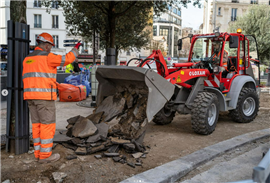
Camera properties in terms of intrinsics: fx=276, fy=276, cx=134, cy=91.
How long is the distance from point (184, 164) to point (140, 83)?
73.3 inches

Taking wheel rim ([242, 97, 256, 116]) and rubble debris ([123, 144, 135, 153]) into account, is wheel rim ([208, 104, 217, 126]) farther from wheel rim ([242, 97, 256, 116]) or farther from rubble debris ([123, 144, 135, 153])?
rubble debris ([123, 144, 135, 153])

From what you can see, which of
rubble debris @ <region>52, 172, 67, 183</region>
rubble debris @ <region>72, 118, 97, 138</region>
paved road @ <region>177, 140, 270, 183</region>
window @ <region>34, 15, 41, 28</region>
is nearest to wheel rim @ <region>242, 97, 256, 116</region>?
paved road @ <region>177, 140, 270, 183</region>

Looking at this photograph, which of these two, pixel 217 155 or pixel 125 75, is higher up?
pixel 125 75

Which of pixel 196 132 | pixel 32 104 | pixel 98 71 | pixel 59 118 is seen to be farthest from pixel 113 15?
pixel 32 104

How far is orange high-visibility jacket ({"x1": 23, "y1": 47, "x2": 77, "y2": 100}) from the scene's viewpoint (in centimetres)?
396

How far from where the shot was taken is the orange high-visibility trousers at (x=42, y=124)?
402 centimetres

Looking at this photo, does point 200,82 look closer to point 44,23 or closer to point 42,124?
point 42,124

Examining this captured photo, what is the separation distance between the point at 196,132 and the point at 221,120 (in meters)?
2.09

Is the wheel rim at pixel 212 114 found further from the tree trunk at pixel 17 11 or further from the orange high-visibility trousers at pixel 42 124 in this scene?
the tree trunk at pixel 17 11

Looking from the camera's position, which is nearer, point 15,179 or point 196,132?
point 15,179

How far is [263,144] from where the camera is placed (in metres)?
5.49

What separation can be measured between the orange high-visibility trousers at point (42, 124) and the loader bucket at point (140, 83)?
1511mm

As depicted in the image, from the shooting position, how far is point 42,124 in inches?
159

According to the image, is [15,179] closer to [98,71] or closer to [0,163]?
[0,163]
